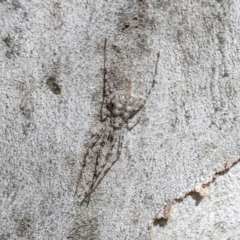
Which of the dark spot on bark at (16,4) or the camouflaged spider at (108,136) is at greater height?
the dark spot on bark at (16,4)

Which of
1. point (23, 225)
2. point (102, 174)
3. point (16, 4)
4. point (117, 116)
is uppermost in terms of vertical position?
point (16, 4)

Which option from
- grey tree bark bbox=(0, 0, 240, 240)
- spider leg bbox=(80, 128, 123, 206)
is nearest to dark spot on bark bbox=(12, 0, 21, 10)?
grey tree bark bbox=(0, 0, 240, 240)

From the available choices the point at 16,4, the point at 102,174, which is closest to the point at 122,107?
the point at 102,174

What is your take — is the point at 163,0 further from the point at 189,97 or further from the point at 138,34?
the point at 189,97

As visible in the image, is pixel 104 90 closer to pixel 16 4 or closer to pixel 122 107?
pixel 122 107

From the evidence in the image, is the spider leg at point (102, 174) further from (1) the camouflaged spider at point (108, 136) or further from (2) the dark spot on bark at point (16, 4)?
(2) the dark spot on bark at point (16, 4)

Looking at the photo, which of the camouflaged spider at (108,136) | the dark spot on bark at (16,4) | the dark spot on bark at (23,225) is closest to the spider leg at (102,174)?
the camouflaged spider at (108,136)

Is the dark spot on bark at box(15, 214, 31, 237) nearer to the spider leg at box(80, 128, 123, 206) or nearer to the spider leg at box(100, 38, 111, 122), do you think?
the spider leg at box(80, 128, 123, 206)

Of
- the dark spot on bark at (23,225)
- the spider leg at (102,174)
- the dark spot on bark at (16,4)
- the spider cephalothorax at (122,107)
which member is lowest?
the dark spot on bark at (23,225)
